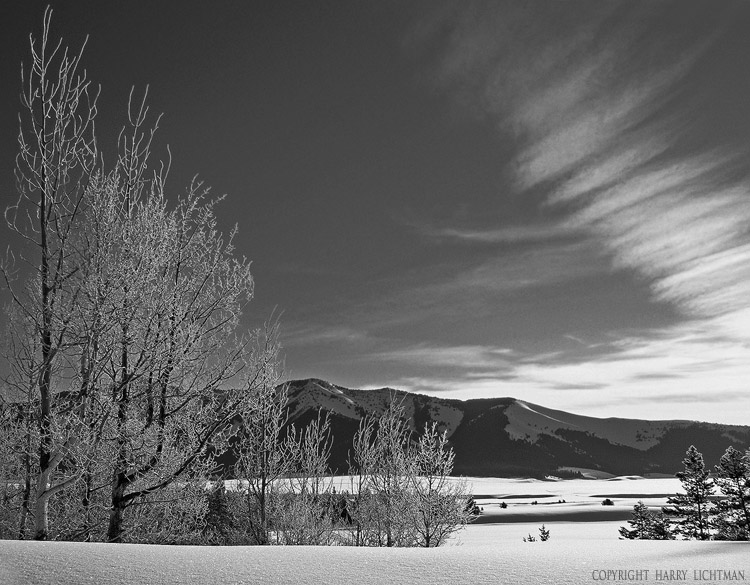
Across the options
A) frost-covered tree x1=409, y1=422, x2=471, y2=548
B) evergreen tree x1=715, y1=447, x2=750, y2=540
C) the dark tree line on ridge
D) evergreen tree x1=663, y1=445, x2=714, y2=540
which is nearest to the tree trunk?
frost-covered tree x1=409, y1=422, x2=471, y2=548

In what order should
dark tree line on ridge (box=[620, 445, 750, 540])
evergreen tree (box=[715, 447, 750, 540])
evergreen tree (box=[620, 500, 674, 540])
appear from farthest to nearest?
evergreen tree (box=[620, 500, 674, 540])
dark tree line on ridge (box=[620, 445, 750, 540])
evergreen tree (box=[715, 447, 750, 540])

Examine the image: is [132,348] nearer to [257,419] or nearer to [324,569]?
[324,569]

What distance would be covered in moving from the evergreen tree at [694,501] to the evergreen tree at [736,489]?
2752 mm

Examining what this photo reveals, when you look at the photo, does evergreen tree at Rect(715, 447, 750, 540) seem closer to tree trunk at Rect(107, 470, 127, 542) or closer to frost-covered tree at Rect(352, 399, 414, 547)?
frost-covered tree at Rect(352, 399, 414, 547)

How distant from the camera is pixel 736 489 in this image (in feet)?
118

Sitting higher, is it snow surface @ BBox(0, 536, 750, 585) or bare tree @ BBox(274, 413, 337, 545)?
snow surface @ BBox(0, 536, 750, 585)

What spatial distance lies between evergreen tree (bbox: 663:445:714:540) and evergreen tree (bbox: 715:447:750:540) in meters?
2.75

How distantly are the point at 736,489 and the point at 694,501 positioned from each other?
456 cm

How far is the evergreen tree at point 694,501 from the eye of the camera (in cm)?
3942

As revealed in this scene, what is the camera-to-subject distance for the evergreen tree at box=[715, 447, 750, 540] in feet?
113

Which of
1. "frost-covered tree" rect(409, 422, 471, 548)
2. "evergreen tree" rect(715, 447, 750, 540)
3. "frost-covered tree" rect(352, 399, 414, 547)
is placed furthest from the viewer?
"evergreen tree" rect(715, 447, 750, 540)

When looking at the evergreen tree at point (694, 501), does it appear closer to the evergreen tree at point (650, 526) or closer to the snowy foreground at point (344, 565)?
the evergreen tree at point (650, 526)

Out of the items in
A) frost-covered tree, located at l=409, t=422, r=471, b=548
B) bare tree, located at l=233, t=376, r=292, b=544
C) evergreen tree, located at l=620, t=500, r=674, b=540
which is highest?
bare tree, located at l=233, t=376, r=292, b=544

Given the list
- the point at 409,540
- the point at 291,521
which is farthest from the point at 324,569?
the point at 409,540
